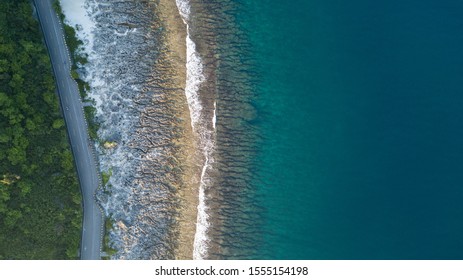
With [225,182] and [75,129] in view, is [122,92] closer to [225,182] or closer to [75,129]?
[75,129]

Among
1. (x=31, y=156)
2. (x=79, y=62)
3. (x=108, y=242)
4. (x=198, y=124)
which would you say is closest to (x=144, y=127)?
(x=198, y=124)

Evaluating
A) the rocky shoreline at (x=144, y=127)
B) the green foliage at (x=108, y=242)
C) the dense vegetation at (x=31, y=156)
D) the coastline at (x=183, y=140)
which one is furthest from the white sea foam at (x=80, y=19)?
the green foliage at (x=108, y=242)

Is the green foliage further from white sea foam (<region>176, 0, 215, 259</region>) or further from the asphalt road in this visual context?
white sea foam (<region>176, 0, 215, 259</region>)

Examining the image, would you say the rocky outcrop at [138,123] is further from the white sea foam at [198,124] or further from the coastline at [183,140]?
the white sea foam at [198,124]

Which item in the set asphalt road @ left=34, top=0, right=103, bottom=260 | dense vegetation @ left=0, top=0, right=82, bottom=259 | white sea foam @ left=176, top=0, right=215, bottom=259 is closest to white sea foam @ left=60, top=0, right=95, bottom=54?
asphalt road @ left=34, top=0, right=103, bottom=260

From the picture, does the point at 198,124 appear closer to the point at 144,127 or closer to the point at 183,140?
the point at 183,140

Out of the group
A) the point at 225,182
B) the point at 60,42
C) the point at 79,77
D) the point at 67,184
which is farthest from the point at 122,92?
the point at 225,182
